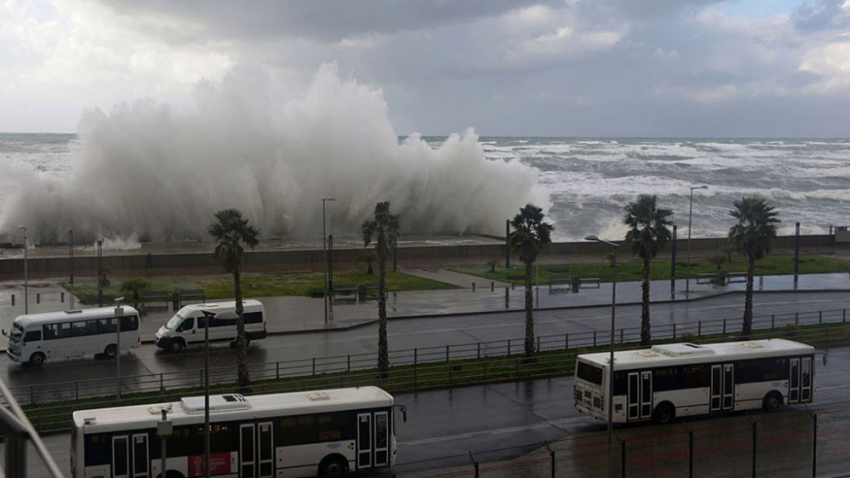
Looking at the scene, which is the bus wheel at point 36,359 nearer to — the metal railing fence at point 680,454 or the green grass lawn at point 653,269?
the metal railing fence at point 680,454

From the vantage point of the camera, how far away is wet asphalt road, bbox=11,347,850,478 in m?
21.0

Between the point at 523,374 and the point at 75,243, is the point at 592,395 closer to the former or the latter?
the point at 523,374

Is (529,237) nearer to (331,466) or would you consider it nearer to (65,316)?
(331,466)

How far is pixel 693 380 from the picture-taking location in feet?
78.0

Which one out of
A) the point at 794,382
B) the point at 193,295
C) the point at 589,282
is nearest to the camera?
the point at 794,382

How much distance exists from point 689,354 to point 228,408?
1308 cm

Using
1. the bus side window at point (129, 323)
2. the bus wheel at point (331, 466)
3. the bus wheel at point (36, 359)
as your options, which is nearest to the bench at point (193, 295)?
the bus side window at point (129, 323)

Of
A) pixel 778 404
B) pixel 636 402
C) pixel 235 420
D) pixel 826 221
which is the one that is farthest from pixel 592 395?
pixel 826 221

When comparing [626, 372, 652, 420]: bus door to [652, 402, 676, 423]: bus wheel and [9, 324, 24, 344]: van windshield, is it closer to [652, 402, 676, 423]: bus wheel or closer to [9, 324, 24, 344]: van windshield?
[652, 402, 676, 423]: bus wheel

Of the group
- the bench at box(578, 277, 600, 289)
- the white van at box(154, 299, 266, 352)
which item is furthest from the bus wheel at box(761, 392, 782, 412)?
the bench at box(578, 277, 600, 289)

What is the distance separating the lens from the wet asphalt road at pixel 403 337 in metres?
29.5

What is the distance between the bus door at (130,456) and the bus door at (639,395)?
12739mm

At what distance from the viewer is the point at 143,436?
17766 millimetres

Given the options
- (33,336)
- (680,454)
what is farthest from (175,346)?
(680,454)
